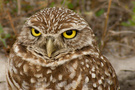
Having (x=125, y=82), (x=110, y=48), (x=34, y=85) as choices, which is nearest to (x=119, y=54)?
(x=110, y=48)

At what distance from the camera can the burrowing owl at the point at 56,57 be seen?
1617mm

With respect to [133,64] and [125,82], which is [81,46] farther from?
[133,64]

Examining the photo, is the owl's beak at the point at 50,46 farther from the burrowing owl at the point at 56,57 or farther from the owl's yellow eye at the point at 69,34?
the owl's yellow eye at the point at 69,34

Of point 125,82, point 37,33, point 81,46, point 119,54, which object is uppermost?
point 37,33

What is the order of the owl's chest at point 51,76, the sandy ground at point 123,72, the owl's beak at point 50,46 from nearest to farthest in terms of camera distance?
1. the owl's beak at point 50,46
2. the owl's chest at point 51,76
3. the sandy ground at point 123,72

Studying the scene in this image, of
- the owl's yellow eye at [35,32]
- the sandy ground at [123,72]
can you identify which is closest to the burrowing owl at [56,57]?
the owl's yellow eye at [35,32]

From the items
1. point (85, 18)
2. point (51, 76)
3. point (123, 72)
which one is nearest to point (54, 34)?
point (51, 76)

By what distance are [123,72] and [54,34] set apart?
143cm

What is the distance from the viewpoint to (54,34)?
1.56 m

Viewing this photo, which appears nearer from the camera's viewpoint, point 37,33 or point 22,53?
point 37,33

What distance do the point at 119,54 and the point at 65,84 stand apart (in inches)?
64.7

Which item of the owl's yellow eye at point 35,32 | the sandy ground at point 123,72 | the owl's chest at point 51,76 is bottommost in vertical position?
the sandy ground at point 123,72

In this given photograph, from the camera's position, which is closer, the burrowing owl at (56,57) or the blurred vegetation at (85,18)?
the burrowing owl at (56,57)

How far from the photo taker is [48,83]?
1687 millimetres
